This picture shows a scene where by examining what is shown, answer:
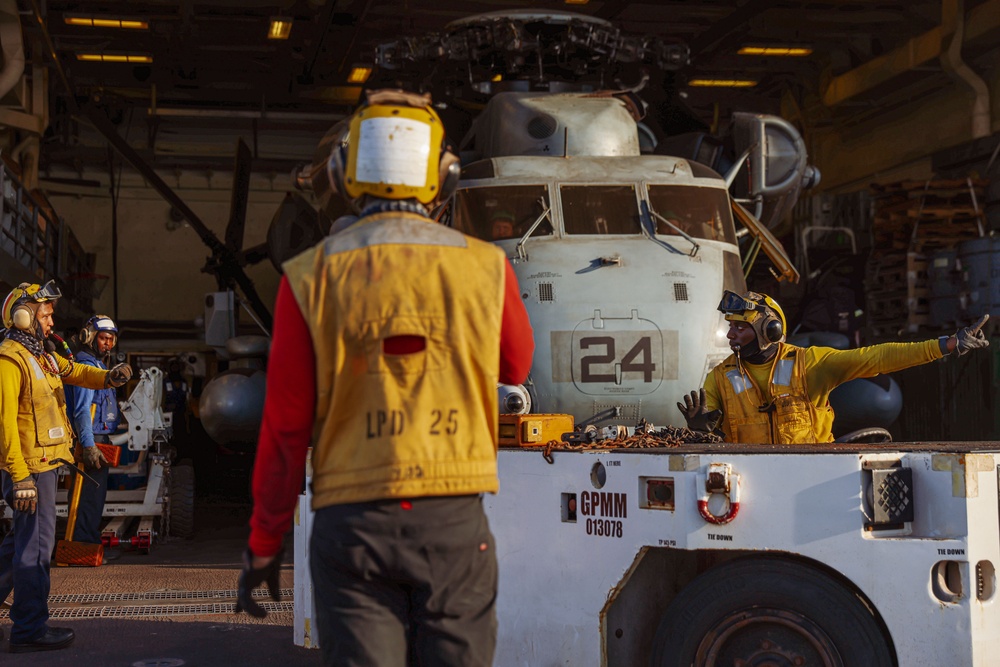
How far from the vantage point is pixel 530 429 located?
5414mm

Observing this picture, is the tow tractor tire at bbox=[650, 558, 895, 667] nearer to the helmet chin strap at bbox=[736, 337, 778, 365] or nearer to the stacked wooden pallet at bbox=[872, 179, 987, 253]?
the helmet chin strap at bbox=[736, 337, 778, 365]

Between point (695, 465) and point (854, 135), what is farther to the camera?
point (854, 135)

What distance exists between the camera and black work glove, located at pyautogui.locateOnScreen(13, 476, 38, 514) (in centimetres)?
682

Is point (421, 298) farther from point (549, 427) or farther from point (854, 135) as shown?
point (854, 135)

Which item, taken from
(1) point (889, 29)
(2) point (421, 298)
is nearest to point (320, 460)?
(2) point (421, 298)

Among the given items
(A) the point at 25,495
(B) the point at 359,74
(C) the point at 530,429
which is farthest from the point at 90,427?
(B) the point at 359,74

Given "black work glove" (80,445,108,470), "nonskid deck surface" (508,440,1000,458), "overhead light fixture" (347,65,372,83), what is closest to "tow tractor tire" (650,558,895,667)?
"nonskid deck surface" (508,440,1000,458)

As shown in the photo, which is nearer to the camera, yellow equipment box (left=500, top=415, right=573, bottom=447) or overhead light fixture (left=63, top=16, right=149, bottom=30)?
yellow equipment box (left=500, top=415, right=573, bottom=447)

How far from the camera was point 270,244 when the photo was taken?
13.1 m

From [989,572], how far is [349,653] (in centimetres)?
265

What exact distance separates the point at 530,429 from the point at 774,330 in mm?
1798

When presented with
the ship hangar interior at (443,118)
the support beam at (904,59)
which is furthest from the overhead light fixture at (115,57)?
the support beam at (904,59)

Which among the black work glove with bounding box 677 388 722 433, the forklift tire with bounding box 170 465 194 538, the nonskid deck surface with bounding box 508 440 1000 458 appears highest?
the black work glove with bounding box 677 388 722 433

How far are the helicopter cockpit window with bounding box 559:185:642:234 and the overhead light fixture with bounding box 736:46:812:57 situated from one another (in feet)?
34.6
